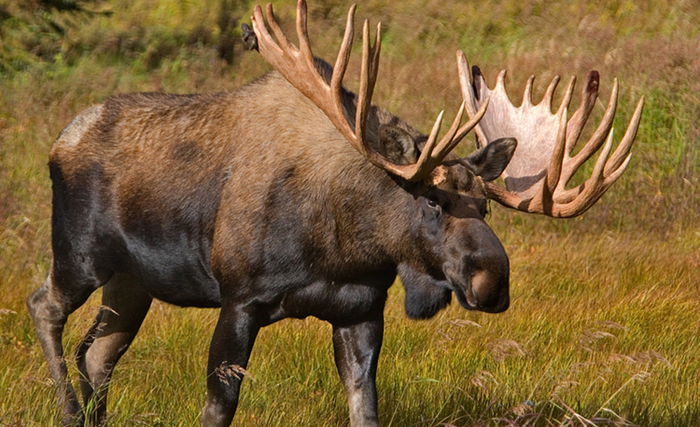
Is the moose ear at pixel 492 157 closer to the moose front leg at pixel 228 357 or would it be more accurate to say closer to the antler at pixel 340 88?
the antler at pixel 340 88

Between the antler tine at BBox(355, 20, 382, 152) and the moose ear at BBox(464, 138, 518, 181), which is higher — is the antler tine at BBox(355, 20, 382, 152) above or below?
above

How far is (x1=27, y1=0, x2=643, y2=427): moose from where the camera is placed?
13.2 feet

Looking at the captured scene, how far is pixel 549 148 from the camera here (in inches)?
184

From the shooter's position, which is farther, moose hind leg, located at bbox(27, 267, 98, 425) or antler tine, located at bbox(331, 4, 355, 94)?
moose hind leg, located at bbox(27, 267, 98, 425)

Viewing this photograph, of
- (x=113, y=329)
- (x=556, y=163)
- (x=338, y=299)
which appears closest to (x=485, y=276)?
(x=556, y=163)

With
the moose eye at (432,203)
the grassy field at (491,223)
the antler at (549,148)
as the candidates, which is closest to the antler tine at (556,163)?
the antler at (549,148)

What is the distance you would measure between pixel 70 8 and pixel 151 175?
6842 millimetres

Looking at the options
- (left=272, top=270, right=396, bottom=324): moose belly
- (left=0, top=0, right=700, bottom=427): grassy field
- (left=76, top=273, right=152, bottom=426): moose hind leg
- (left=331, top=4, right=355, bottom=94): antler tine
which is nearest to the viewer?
(left=331, top=4, right=355, bottom=94): antler tine

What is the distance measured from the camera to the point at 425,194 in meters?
4.07

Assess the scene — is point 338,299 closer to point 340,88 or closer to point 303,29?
point 340,88

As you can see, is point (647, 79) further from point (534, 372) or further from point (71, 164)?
point (71, 164)

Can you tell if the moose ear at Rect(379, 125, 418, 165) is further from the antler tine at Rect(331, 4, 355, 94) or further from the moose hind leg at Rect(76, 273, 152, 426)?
the moose hind leg at Rect(76, 273, 152, 426)

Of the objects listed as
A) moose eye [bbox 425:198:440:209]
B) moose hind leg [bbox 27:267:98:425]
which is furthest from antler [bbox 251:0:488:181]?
moose hind leg [bbox 27:267:98:425]

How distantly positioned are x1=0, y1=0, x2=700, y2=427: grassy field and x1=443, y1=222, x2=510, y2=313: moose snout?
299 millimetres
